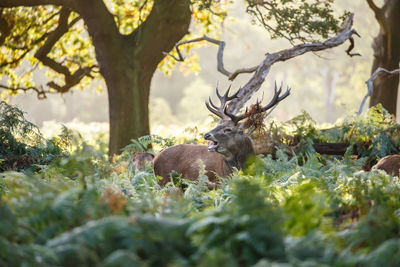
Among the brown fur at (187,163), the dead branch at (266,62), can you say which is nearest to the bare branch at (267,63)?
the dead branch at (266,62)

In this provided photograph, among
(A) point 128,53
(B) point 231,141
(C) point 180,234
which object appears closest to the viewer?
(C) point 180,234

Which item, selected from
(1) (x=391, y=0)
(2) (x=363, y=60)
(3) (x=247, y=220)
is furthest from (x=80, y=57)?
(2) (x=363, y=60)

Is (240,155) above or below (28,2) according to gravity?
below

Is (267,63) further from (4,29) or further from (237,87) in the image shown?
(237,87)

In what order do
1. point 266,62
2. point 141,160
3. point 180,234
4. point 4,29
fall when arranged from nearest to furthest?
point 180,234 → point 141,160 → point 266,62 → point 4,29

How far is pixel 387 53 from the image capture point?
14750 millimetres

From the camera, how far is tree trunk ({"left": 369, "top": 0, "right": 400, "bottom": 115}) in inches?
570

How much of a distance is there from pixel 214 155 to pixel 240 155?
1.40 feet

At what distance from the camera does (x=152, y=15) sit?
499 inches

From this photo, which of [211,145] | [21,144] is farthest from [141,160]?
[21,144]

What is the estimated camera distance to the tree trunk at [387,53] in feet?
47.5

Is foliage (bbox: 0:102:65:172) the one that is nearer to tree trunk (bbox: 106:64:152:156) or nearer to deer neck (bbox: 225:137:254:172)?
deer neck (bbox: 225:137:254:172)

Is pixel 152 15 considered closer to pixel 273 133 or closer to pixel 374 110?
pixel 273 133

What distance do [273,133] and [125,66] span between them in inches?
163
